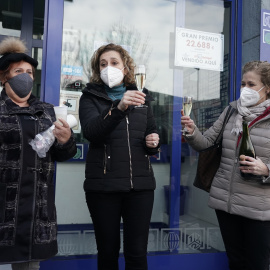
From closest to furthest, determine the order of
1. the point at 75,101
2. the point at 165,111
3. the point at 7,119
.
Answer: the point at 7,119
the point at 75,101
the point at 165,111

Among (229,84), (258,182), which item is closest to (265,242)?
(258,182)

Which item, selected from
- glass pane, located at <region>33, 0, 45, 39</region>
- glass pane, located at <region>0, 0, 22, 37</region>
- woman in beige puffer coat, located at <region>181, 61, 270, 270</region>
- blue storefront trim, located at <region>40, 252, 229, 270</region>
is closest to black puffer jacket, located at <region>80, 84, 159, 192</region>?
woman in beige puffer coat, located at <region>181, 61, 270, 270</region>

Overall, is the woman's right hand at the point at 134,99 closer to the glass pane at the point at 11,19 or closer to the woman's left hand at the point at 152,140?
the woman's left hand at the point at 152,140

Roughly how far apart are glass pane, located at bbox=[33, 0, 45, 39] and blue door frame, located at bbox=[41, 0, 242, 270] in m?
1.53

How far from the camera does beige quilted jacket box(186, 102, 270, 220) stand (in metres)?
2.33

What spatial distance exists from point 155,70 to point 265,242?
6.49 ft

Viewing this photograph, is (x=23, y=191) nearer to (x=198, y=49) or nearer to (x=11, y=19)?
(x=198, y=49)

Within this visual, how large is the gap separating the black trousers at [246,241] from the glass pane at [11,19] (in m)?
3.78

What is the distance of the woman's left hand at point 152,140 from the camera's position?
2318mm

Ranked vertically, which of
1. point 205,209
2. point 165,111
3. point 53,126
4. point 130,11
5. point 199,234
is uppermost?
point 130,11

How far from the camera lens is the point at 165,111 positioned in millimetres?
3557

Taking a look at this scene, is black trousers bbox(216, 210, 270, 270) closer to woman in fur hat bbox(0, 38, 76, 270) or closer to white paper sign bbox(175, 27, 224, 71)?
woman in fur hat bbox(0, 38, 76, 270)

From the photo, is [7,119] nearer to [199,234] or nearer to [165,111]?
[165,111]

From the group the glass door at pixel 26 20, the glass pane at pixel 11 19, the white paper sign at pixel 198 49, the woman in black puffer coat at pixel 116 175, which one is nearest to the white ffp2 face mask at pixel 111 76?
the woman in black puffer coat at pixel 116 175
